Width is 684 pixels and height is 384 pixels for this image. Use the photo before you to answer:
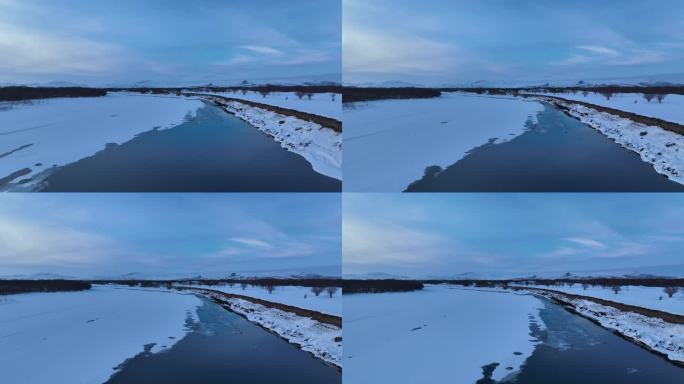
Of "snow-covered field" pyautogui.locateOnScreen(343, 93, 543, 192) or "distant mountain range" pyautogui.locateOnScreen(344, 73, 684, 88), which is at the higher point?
"distant mountain range" pyautogui.locateOnScreen(344, 73, 684, 88)

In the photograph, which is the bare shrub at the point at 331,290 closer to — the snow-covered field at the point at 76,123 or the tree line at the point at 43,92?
the snow-covered field at the point at 76,123

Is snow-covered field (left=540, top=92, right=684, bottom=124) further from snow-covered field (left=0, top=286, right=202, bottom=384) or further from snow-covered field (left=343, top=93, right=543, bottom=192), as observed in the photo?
snow-covered field (left=0, top=286, right=202, bottom=384)

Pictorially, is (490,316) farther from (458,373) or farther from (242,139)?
(242,139)

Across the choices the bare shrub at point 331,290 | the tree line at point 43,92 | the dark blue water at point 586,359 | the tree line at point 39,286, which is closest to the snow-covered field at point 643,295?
the dark blue water at point 586,359

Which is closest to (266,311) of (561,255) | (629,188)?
(561,255)

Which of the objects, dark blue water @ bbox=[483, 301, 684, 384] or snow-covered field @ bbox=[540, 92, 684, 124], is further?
snow-covered field @ bbox=[540, 92, 684, 124]

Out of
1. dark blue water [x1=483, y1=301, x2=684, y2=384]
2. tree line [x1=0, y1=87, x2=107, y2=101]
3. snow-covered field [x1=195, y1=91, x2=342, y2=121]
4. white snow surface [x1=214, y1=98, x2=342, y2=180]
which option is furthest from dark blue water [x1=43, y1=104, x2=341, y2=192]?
dark blue water [x1=483, y1=301, x2=684, y2=384]

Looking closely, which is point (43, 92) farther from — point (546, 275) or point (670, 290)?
point (670, 290)
